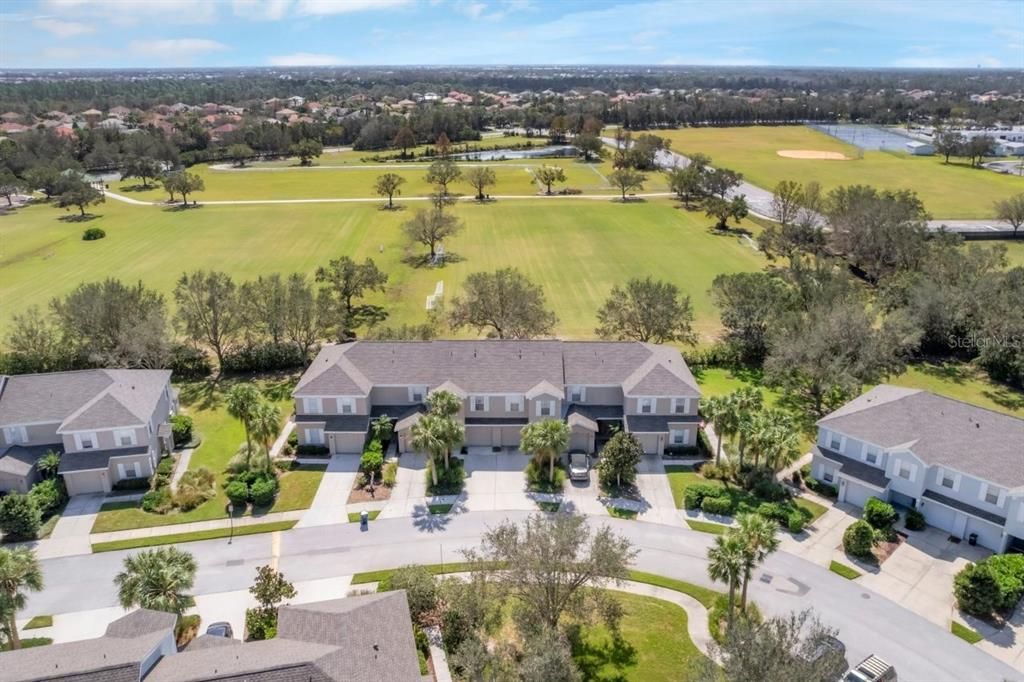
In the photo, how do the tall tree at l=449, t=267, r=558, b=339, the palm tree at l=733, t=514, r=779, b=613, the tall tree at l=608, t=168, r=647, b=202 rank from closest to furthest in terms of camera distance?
the palm tree at l=733, t=514, r=779, b=613
the tall tree at l=449, t=267, r=558, b=339
the tall tree at l=608, t=168, r=647, b=202

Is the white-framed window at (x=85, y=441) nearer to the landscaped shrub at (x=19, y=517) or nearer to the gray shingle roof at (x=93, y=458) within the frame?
the gray shingle roof at (x=93, y=458)

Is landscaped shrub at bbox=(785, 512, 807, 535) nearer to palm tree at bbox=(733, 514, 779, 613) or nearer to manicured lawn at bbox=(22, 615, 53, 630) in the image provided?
palm tree at bbox=(733, 514, 779, 613)

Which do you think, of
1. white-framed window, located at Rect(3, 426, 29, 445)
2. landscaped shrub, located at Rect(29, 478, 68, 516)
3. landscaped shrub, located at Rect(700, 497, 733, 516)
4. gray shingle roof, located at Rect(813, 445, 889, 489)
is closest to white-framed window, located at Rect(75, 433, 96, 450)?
landscaped shrub, located at Rect(29, 478, 68, 516)

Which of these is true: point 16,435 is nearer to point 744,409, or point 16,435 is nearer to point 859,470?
point 744,409

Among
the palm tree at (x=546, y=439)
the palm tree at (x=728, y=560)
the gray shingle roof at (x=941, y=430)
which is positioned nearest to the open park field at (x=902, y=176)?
the gray shingle roof at (x=941, y=430)

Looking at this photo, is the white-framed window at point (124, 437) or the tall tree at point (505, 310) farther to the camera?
the tall tree at point (505, 310)

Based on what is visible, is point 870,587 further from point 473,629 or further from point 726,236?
A: point 726,236

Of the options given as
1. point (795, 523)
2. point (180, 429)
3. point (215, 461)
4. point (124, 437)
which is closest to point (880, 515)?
point (795, 523)

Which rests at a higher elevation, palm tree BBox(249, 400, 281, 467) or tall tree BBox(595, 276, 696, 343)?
tall tree BBox(595, 276, 696, 343)

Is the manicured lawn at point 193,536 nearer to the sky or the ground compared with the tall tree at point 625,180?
nearer to the ground
